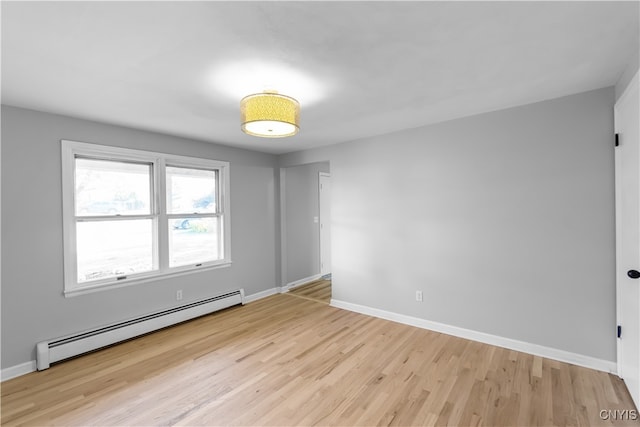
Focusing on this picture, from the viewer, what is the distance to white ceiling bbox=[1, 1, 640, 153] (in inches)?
56.2

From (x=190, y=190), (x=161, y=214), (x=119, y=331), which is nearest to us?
(x=119, y=331)

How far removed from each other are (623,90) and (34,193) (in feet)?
16.5

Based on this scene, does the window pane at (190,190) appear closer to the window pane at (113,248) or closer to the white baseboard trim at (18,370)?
the window pane at (113,248)

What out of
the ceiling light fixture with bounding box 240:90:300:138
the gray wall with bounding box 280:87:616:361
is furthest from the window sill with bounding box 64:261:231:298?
the ceiling light fixture with bounding box 240:90:300:138

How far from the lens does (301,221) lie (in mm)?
5512

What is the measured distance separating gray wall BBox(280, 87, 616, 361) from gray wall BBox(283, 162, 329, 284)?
59.3 inches

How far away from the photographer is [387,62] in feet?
6.34

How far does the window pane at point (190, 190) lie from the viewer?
3.79m

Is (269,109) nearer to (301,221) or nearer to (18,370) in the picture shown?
(18,370)

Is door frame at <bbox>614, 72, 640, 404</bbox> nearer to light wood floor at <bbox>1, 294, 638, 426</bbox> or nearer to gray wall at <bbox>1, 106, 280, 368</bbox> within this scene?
light wood floor at <bbox>1, 294, 638, 426</bbox>

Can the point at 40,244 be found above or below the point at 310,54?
below

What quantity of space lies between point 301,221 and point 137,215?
278cm

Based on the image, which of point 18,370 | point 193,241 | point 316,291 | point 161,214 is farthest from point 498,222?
point 18,370

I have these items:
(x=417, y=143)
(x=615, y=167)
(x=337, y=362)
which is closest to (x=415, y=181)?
(x=417, y=143)
